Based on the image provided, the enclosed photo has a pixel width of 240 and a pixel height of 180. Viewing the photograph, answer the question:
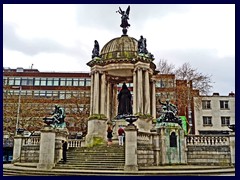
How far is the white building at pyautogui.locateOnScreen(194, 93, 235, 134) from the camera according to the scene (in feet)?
156

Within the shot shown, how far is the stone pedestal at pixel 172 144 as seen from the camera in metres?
18.0

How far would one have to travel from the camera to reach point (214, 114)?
47.8 metres

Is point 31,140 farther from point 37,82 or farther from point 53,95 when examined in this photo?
point 37,82

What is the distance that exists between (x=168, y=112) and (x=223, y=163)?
174 inches

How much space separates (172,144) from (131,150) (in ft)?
11.2

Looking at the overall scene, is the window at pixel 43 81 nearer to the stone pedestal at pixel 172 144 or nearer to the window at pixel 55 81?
the window at pixel 55 81

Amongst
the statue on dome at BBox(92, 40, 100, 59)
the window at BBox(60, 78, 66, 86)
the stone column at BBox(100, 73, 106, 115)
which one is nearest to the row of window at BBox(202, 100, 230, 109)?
the stone column at BBox(100, 73, 106, 115)

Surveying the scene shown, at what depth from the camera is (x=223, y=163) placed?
1791cm

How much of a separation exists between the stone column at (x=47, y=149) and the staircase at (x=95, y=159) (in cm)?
52

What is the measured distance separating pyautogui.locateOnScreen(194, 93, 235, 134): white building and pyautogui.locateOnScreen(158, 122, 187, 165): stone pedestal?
3012 centimetres

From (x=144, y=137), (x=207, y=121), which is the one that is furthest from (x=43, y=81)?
(x=144, y=137)

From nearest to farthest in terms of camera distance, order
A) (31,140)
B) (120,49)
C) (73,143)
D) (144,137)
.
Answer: (144,137) < (31,140) < (73,143) < (120,49)

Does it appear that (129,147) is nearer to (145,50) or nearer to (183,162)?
(183,162)
